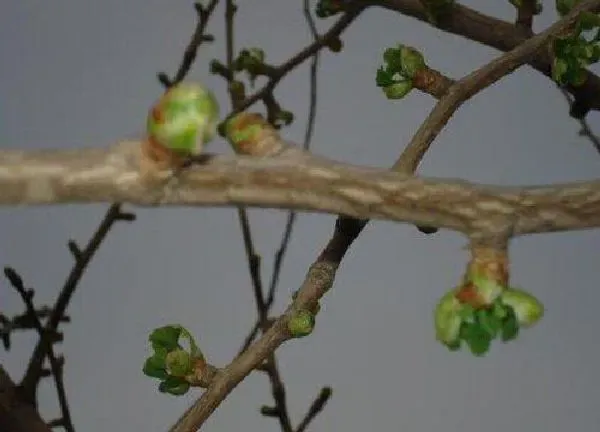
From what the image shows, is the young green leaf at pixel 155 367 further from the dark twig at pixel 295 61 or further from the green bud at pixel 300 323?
the dark twig at pixel 295 61

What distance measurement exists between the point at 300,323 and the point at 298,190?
0.51 ft

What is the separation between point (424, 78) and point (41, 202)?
11.0 inches

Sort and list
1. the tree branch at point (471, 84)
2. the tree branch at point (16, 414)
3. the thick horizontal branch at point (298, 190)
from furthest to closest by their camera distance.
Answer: the tree branch at point (16, 414)
the tree branch at point (471, 84)
the thick horizontal branch at point (298, 190)

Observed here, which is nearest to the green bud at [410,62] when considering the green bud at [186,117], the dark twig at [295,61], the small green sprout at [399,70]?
the small green sprout at [399,70]

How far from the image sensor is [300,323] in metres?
0.39

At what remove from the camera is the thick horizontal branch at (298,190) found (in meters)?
→ 0.22

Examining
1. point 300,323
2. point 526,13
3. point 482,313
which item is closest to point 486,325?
point 482,313

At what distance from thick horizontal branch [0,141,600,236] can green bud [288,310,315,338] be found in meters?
0.14

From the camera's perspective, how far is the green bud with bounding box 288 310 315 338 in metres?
0.39

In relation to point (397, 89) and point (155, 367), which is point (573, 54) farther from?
point (155, 367)

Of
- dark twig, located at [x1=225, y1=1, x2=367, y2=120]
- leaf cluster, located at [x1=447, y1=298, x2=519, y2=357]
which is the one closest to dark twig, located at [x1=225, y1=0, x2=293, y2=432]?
dark twig, located at [x1=225, y1=1, x2=367, y2=120]

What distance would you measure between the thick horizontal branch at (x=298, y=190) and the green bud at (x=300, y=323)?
0.46 ft

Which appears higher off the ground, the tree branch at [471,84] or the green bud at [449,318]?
the tree branch at [471,84]

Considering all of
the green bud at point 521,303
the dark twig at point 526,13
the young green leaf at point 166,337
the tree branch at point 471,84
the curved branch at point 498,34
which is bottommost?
the young green leaf at point 166,337
